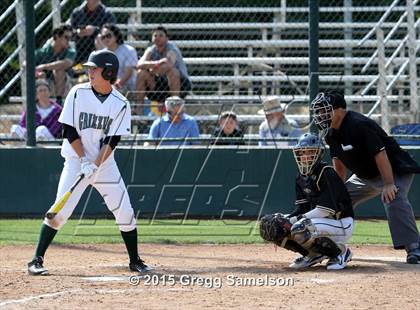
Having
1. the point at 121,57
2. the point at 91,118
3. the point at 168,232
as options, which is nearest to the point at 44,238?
the point at 91,118

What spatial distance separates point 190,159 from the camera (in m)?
11.0

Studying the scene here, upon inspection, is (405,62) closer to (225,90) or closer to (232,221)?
(225,90)

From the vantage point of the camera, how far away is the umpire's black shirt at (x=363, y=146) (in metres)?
7.36

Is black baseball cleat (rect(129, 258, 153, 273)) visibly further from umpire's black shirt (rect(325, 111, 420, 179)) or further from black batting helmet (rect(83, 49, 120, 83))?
umpire's black shirt (rect(325, 111, 420, 179))

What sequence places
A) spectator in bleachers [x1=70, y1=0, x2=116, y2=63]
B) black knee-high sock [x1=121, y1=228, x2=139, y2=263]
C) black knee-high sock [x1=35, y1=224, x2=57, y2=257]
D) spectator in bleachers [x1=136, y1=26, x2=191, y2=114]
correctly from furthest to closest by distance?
spectator in bleachers [x1=70, y1=0, x2=116, y2=63] → spectator in bleachers [x1=136, y1=26, x2=191, y2=114] → black knee-high sock [x1=121, y1=228, x2=139, y2=263] → black knee-high sock [x1=35, y1=224, x2=57, y2=257]

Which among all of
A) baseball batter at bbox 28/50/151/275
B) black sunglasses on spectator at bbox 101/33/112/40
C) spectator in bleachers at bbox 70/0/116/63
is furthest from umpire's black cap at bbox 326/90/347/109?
spectator in bleachers at bbox 70/0/116/63

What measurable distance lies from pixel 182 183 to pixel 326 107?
3.98 m

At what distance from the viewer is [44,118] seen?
11719 mm

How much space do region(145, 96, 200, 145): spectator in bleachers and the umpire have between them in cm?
388

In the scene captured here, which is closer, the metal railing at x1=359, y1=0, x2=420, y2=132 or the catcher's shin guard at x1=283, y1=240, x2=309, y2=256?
the catcher's shin guard at x1=283, y1=240, x2=309, y2=256

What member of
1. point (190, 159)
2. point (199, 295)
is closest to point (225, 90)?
point (190, 159)

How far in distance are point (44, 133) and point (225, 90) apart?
131 inches

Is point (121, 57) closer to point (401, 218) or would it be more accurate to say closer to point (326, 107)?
point (326, 107)

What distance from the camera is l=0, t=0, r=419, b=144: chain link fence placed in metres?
12.5
